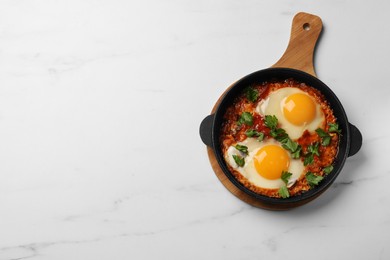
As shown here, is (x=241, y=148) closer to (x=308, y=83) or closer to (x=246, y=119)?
(x=246, y=119)

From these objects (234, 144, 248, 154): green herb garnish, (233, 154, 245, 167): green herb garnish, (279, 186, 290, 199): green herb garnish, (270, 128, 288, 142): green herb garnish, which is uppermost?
(270, 128, 288, 142): green herb garnish

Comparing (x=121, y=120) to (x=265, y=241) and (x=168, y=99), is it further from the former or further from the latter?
(x=265, y=241)

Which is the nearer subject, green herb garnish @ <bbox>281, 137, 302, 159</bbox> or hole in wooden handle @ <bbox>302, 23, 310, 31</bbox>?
green herb garnish @ <bbox>281, 137, 302, 159</bbox>

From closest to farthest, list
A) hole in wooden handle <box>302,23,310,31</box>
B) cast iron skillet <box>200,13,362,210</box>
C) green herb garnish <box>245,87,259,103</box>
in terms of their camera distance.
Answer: cast iron skillet <box>200,13,362,210</box>, green herb garnish <box>245,87,259,103</box>, hole in wooden handle <box>302,23,310,31</box>

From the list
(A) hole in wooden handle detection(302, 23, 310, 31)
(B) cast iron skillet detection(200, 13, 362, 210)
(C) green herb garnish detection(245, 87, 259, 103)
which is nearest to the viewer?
(B) cast iron skillet detection(200, 13, 362, 210)

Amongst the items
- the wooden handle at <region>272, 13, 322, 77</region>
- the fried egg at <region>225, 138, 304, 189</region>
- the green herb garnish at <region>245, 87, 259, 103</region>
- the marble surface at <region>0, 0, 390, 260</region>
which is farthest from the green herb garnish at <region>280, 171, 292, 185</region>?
the wooden handle at <region>272, 13, 322, 77</region>

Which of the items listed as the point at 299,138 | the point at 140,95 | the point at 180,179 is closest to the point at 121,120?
the point at 140,95

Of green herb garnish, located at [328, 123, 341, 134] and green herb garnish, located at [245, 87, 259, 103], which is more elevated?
green herb garnish, located at [245, 87, 259, 103]

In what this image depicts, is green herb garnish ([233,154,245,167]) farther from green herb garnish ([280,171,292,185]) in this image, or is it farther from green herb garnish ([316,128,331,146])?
green herb garnish ([316,128,331,146])
